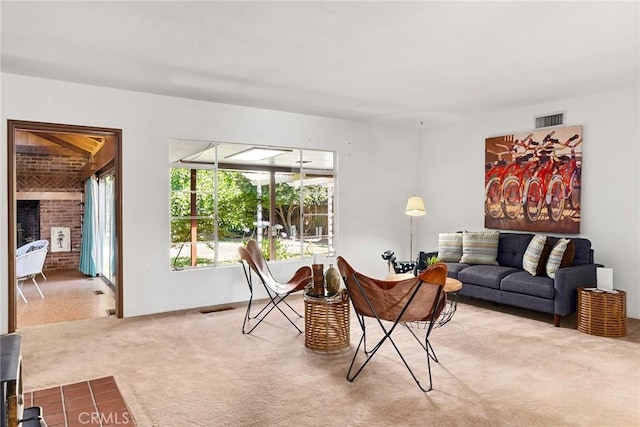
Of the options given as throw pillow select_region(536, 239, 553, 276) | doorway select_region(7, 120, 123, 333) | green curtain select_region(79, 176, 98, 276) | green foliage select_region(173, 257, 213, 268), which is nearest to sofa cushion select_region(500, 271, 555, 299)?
throw pillow select_region(536, 239, 553, 276)

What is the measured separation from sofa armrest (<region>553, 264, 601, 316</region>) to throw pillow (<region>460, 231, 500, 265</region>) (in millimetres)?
Answer: 1063

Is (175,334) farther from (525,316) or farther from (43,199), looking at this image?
(43,199)

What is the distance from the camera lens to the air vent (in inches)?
214

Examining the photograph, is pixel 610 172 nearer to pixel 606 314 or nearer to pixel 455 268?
pixel 606 314

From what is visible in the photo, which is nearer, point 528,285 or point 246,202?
point 528,285

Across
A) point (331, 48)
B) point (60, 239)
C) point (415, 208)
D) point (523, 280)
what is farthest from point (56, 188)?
point (523, 280)

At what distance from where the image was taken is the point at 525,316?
492 centimetres

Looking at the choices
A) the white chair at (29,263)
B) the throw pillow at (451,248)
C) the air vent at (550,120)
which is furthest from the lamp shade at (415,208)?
the white chair at (29,263)

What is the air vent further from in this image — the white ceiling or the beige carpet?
the beige carpet

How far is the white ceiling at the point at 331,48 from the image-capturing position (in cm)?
292

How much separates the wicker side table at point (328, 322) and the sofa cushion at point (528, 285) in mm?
2146

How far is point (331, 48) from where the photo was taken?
3.60 metres

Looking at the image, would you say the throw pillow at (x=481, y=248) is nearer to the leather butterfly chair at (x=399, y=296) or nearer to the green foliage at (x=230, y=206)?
the green foliage at (x=230, y=206)

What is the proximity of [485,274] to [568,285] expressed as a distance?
89 cm
